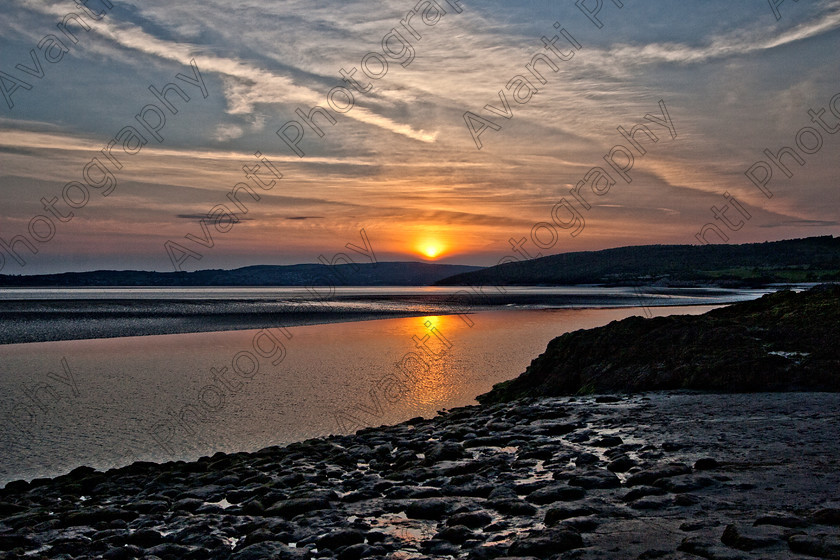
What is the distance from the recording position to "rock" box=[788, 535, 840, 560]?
6507mm

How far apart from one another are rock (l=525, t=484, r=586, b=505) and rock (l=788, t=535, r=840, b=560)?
335 centimetres

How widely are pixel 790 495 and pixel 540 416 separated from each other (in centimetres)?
847

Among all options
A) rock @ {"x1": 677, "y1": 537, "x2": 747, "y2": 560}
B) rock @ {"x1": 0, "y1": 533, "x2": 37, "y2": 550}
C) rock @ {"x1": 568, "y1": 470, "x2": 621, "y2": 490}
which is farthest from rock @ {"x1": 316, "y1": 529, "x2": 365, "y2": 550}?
rock @ {"x1": 0, "y1": 533, "x2": 37, "y2": 550}

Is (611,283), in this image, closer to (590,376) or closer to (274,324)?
(274,324)

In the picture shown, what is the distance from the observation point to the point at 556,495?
32.2 ft

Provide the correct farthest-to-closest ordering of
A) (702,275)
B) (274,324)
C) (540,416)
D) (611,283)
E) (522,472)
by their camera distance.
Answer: (611,283), (702,275), (274,324), (540,416), (522,472)

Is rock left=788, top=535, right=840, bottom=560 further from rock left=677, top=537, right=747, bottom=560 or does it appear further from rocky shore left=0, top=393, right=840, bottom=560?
rock left=677, top=537, right=747, bottom=560

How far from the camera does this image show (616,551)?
7297 millimetres

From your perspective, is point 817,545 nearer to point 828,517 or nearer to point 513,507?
point 828,517

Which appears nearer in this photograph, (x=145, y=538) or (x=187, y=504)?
(x=145, y=538)

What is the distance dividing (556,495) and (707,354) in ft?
38.2

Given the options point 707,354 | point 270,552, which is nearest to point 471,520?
point 270,552

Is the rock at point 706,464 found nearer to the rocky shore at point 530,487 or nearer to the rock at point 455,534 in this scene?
the rocky shore at point 530,487

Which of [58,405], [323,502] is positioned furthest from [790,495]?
[58,405]
